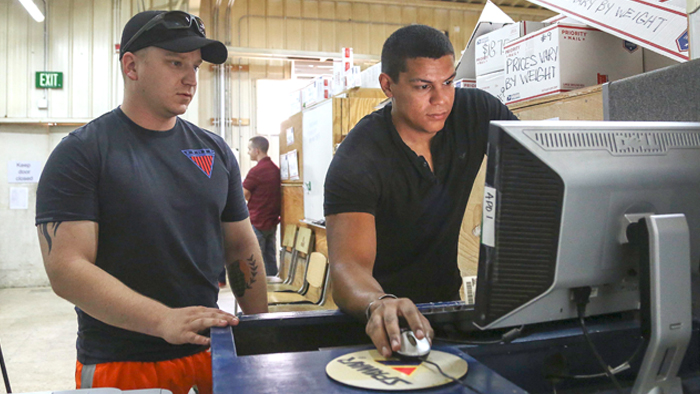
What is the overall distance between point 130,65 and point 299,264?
329cm

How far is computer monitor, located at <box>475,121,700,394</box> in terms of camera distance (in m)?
0.73

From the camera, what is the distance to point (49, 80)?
6.76 metres

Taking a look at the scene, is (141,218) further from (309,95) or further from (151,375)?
(309,95)

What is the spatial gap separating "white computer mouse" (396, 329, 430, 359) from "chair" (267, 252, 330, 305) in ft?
9.10

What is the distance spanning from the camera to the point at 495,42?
7.41ft

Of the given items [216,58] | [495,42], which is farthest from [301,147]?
[216,58]

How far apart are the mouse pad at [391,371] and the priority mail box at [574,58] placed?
137 centimetres

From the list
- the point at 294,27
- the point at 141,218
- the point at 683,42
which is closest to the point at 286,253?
the point at 141,218

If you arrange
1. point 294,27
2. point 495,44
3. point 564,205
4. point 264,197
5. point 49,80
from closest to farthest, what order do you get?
point 564,205, point 495,44, point 264,197, point 49,80, point 294,27

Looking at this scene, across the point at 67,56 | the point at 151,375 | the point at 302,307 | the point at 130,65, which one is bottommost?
the point at 302,307

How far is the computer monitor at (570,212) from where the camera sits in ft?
2.39

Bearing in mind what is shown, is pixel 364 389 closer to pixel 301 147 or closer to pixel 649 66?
pixel 649 66

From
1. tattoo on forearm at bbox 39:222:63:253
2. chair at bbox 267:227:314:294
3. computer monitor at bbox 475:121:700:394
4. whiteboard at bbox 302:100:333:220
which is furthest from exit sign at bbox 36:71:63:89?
computer monitor at bbox 475:121:700:394

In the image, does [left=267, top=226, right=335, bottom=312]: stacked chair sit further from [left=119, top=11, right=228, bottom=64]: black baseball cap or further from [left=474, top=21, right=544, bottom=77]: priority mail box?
[left=119, top=11, right=228, bottom=64]: black baseball cap
